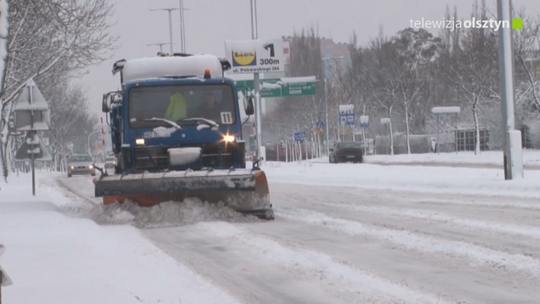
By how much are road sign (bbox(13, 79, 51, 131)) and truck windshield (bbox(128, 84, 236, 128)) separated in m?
5.16

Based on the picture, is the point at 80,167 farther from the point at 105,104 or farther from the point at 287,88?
the point at 105,104

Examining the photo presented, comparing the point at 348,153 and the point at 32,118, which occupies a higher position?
the point at 32,118

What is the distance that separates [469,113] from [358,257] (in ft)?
205

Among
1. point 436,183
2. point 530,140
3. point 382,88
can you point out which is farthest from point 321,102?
point 436,183

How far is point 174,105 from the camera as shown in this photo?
15516 mm

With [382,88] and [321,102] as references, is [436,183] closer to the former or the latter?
[382,88]

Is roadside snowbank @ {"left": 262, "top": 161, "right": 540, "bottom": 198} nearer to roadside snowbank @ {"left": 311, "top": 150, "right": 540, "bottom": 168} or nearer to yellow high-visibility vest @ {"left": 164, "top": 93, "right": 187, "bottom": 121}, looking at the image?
yellow high-visibility vest @ {"left": 164, "top": 93, "right": 187, "bottom": 121}

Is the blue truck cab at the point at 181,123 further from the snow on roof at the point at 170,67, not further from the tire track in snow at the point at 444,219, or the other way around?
the tire track in snow at the point at 444,219

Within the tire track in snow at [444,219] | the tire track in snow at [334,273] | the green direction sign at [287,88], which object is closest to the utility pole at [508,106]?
the tire track in snow at [444,219]

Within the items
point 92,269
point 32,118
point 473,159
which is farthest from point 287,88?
point 92,269

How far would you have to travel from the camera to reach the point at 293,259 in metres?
9.39

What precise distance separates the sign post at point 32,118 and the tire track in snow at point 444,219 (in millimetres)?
7323

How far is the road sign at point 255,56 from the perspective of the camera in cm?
4475

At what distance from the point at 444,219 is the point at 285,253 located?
4.15m
